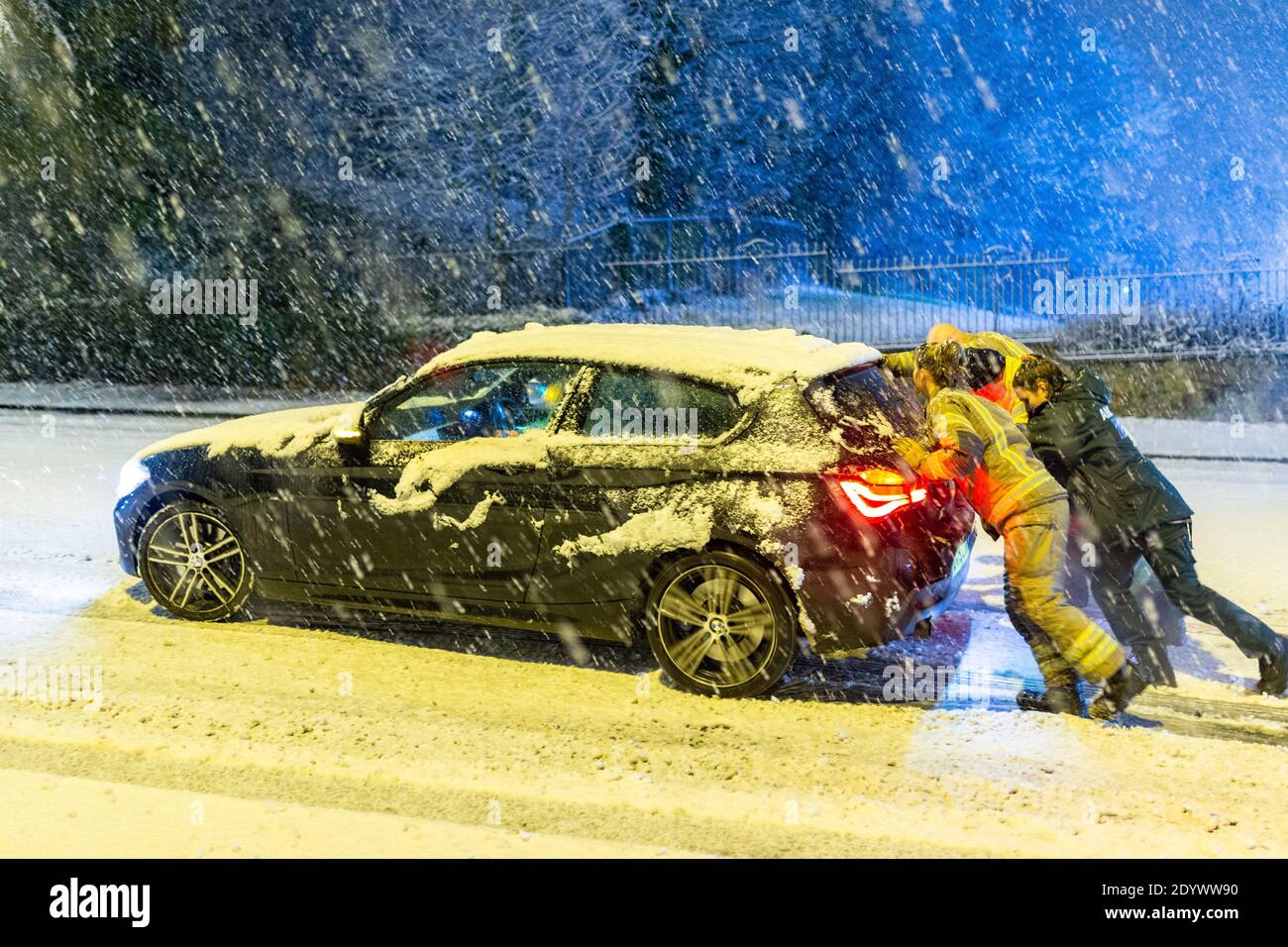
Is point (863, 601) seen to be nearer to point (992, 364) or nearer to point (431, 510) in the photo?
point (992, 364)

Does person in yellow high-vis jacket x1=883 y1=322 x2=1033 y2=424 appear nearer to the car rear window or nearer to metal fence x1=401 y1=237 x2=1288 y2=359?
the car rear window

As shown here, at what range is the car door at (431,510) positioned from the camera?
19.8ft

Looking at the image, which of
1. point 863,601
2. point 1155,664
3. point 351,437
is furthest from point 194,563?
point 1155,664

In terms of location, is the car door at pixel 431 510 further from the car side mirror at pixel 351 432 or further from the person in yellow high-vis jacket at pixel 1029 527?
the person in yellow high-vis jacket at pixel 1029 527

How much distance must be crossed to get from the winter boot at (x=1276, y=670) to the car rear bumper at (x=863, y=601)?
5.42 feet

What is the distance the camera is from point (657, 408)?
5.94 m

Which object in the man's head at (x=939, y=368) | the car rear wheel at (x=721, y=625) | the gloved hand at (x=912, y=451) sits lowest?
the car rear wheel at (x=721, y=625)

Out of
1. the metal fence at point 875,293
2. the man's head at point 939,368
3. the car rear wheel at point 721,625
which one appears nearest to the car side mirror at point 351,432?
the car rear wheel at point 721,625

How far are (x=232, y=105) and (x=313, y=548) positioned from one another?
22.9 meters

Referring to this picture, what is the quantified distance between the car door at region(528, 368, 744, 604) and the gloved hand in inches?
29.6

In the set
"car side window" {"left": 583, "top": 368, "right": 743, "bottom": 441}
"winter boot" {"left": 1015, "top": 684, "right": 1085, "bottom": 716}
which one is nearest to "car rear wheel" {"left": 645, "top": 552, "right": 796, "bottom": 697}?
"car side window" {"left": 583, "top": 368, "right": 743, "bottom": 441}

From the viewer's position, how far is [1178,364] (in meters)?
18.5

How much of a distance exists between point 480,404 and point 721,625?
236 cm

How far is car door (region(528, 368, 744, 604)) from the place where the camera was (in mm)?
5785
